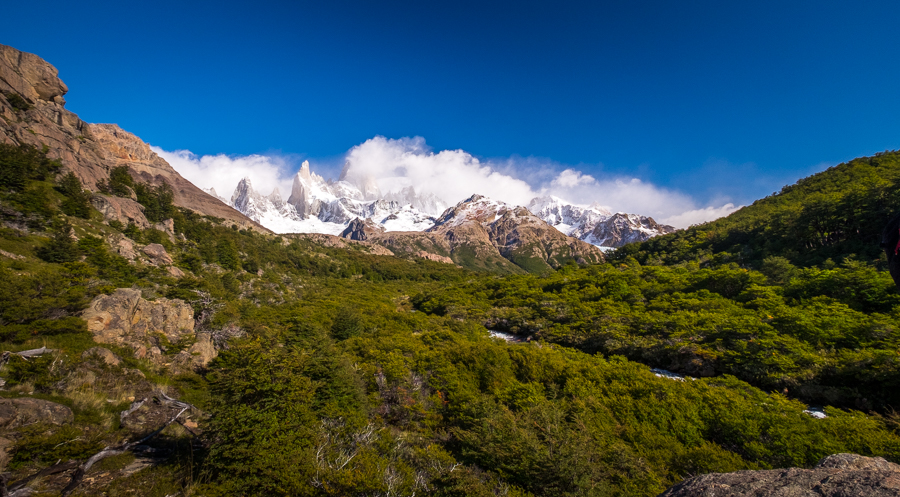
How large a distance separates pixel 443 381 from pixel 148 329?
2603 cm

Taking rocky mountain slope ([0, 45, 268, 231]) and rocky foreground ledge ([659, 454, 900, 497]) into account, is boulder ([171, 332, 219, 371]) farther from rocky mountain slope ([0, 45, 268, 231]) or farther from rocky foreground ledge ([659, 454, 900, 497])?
rocky mountain slope ([0, 45, 268, 231])

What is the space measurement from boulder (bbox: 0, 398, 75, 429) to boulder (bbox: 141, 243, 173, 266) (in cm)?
3819

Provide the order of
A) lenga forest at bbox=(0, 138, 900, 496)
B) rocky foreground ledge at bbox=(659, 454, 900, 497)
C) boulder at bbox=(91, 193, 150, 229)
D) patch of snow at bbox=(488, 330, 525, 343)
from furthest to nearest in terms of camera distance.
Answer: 1. boulder at bbox=(91, 193, 150, 229)
2. patch of snow at bbox=(488, 330, 525, 343)
3. lenga forest at bbox=(0, 138, 900, 496)
4. rocky foreground ledge at bbox=(659, 454, 900, 497)

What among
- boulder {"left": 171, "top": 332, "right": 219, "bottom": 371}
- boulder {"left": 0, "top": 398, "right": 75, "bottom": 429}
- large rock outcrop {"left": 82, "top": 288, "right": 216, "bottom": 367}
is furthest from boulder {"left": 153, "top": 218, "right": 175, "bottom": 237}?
boulder {"left": 0, "top": 398, "right": 75, "bottom": 429}

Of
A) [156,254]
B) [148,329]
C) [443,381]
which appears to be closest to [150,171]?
[156,254]

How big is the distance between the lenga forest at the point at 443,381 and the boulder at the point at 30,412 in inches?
18.5

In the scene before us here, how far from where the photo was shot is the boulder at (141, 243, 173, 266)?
150ft

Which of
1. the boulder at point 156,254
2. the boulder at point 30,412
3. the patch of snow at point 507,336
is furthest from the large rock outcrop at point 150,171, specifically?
the boulder at point 30,412

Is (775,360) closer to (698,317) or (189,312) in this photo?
(698,317)

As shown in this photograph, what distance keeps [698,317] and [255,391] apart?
134 feet

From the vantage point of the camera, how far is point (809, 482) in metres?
5.80

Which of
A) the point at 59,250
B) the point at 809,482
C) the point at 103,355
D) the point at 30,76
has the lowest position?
the point at 103,355

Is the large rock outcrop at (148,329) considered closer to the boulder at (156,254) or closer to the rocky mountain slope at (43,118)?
the boulder at (156,254)

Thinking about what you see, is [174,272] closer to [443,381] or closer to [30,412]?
[30,412]
